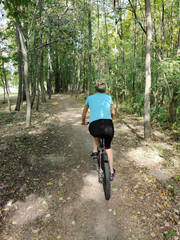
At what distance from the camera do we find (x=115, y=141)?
23.8 ft

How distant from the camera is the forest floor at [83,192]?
2.96 meters

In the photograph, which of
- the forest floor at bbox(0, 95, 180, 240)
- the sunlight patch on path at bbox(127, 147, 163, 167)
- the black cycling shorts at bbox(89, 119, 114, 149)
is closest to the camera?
the forest floor at bbox(0, 95, 180, 240)

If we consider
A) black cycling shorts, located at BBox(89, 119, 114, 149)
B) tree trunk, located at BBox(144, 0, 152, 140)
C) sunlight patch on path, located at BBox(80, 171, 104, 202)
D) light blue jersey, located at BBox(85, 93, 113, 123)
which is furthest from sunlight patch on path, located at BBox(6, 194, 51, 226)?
tree trunk, located at BBox(144, 0, 152, 140)

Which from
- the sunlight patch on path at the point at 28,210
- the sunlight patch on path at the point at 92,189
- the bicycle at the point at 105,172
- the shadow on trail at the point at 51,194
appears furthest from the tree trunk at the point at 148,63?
the sunlight patch on path at the point at 28,210

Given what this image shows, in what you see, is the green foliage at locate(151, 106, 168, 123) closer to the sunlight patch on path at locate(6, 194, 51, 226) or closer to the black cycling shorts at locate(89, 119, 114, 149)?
the black cycling shorts at locate(89, 119, 114, 149)

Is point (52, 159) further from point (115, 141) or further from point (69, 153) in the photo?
point (115, 141)

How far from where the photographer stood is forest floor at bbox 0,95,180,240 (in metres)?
2.96

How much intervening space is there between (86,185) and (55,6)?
14.1 m

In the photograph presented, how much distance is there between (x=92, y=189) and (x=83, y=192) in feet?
0.81

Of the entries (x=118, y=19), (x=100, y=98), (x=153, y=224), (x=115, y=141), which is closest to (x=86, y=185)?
(x=153, y=224)

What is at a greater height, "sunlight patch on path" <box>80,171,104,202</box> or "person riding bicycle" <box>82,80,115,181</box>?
"person riding bicycle" <box>82,80,115,181</box>

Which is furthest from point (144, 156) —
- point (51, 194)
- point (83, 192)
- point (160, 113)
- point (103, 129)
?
point (160, 113)

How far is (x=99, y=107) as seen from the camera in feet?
11.3

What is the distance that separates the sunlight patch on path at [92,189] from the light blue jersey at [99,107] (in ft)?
5.97
